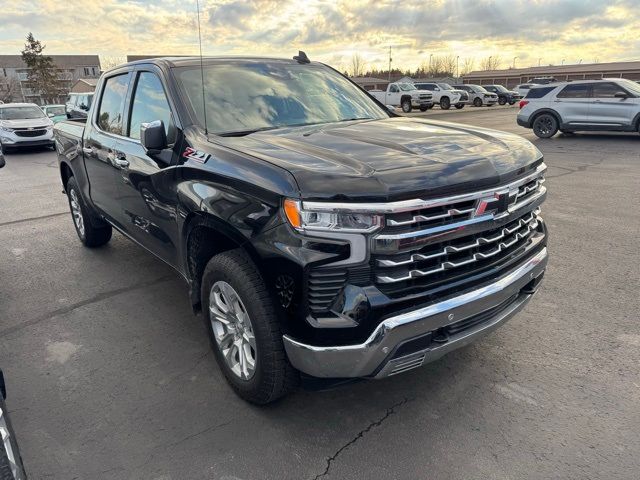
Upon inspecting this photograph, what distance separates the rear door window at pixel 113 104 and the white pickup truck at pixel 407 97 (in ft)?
93.0

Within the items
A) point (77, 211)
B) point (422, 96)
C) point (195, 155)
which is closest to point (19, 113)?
point (77, 211)

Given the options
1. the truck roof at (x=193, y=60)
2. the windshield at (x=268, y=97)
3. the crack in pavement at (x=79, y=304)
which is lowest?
the crack in pavement at (x=79, y=304)

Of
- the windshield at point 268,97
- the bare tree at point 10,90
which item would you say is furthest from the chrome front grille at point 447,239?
the bare tree at point 10,90

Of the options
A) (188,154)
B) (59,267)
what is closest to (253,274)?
(188,154)

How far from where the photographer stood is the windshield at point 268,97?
329 centimetres

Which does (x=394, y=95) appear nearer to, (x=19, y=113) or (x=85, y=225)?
(x=19, y=113)

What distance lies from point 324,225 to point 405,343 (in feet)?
2.19

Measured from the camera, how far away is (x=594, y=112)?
48.1 ft

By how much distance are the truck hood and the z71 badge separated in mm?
144

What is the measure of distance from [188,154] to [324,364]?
157 cm

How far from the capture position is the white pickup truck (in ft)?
104

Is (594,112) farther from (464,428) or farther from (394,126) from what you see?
(464,428)

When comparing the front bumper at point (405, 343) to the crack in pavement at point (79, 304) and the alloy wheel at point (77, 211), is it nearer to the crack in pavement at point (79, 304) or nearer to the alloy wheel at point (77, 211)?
the crack in pavement at point (79, 304)

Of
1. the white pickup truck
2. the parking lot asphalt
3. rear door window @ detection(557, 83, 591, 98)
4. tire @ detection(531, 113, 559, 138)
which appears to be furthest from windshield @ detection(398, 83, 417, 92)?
the parking lot asphalt
